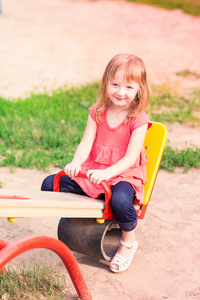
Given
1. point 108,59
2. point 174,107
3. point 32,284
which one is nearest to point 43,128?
point 174,107

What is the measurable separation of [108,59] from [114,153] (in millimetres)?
5735

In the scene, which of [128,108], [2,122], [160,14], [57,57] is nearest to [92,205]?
Answer: [128,108]

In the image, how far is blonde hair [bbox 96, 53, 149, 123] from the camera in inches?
98.8

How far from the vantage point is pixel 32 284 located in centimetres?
231

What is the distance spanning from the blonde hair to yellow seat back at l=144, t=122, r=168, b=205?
0.69 ft

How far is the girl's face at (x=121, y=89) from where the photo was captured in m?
2.52

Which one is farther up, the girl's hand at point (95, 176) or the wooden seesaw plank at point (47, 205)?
the girl's hand at point (95, 176)

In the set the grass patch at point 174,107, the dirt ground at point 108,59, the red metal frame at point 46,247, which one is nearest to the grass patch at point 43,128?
the dirt ground at point 108,59

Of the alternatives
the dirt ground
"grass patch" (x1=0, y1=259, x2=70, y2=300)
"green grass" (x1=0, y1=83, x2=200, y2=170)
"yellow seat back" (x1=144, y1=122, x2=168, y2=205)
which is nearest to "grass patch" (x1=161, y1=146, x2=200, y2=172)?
"green grass" (x1=0, y1=83, x2=200, y2=170)

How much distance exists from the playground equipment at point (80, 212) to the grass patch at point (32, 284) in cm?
19

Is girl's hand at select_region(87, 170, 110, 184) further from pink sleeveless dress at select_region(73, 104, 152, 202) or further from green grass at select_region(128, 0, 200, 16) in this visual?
green grass at select_region(128, 0, 200, 16)

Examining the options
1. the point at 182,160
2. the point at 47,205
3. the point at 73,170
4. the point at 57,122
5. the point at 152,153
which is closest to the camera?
the point at 47,205

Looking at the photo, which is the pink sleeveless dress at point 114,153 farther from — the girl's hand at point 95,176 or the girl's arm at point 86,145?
the girl's hand at point 95,176

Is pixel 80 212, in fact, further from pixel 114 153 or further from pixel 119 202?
pixel 114 153
